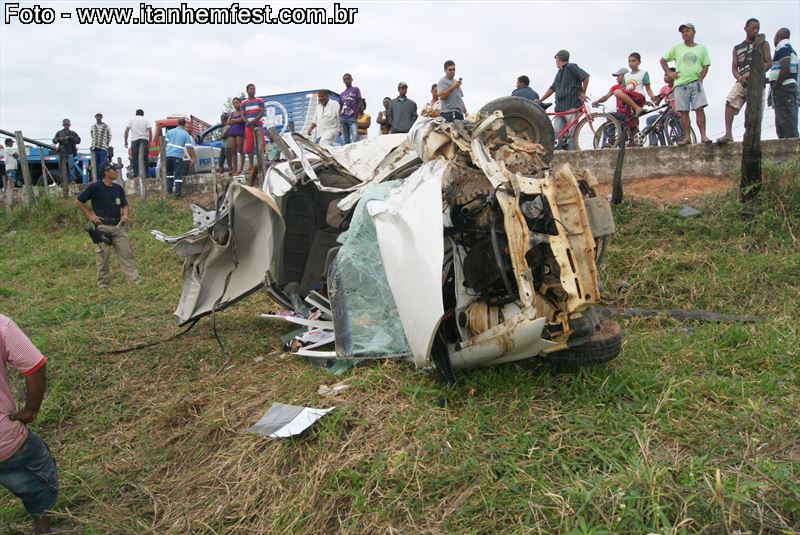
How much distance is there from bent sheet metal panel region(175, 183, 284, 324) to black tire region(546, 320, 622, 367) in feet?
9.70

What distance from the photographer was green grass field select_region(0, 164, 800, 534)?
3.03 meters

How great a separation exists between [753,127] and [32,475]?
7.60m

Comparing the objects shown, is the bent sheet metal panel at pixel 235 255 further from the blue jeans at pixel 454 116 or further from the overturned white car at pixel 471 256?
the blue jeans at pixel 454 116

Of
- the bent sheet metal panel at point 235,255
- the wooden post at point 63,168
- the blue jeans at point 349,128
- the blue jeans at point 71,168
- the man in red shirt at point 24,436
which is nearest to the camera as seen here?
the man in red shirt at point 24,436

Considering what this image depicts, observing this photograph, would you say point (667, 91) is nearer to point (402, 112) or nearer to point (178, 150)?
point (402, 112)

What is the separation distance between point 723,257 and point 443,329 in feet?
13.6

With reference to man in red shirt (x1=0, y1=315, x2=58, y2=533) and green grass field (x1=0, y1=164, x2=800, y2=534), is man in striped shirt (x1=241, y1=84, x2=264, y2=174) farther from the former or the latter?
man in red shirt (x1=0, y1=315, x2=58, y2=533)

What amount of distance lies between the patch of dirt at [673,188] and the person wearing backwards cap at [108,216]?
6.94 m

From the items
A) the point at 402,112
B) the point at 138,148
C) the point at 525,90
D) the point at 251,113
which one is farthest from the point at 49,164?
the point at 525,90

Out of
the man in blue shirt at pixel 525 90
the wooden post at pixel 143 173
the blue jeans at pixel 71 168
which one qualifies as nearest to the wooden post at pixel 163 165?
the wooden post at pixel 143 173

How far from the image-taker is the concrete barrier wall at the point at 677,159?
8.59 meters

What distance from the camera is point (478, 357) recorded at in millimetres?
4039

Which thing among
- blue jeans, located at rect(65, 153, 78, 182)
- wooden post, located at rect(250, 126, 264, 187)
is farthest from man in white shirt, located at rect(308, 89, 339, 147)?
blue jeans, located at rect(65, 153, 78, 182)

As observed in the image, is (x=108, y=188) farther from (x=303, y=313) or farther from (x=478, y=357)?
A: (x=478, y=357)
